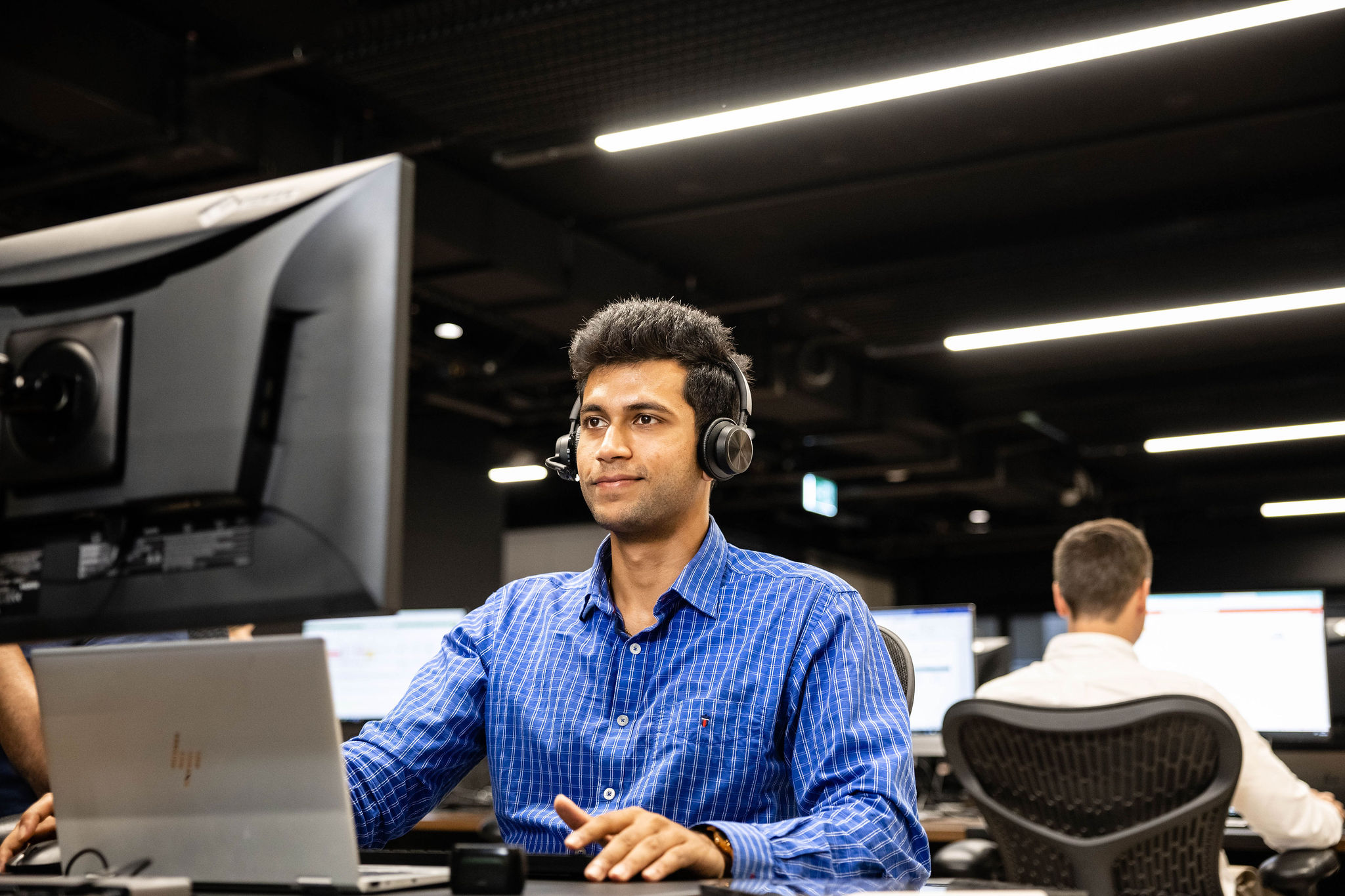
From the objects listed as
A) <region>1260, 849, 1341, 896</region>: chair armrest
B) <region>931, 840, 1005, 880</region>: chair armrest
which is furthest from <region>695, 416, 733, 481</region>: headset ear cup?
<region>1260, 849, 1341, 896</region>: chair armrest

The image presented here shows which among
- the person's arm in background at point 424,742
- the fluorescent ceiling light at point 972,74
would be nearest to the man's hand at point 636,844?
the person's arm in background at point 424,742

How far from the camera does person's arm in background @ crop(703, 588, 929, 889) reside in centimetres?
117

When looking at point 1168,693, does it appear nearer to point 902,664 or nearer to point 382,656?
point 902,664

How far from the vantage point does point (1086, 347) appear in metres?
6.37

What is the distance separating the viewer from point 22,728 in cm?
185

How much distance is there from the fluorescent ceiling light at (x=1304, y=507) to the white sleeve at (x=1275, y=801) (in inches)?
391

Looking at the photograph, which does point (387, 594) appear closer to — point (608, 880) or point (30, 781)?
point (608, 880)

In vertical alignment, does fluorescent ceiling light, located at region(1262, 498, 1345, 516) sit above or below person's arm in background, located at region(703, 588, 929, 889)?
above

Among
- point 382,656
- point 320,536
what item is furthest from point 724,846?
point 382,656

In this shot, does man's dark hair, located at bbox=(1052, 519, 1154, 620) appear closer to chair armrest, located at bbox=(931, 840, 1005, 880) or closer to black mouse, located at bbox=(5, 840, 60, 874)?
chair armrest, located at bbox=(931, 840, 1005, 880)

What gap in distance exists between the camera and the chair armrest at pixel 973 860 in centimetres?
254

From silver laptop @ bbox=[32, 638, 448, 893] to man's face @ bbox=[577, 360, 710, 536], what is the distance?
2.02 feet

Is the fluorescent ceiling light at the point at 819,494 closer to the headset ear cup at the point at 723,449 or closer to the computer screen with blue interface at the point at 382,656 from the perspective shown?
the computer screen with blue interface at the point at 382,656

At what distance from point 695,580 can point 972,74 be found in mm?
2294
